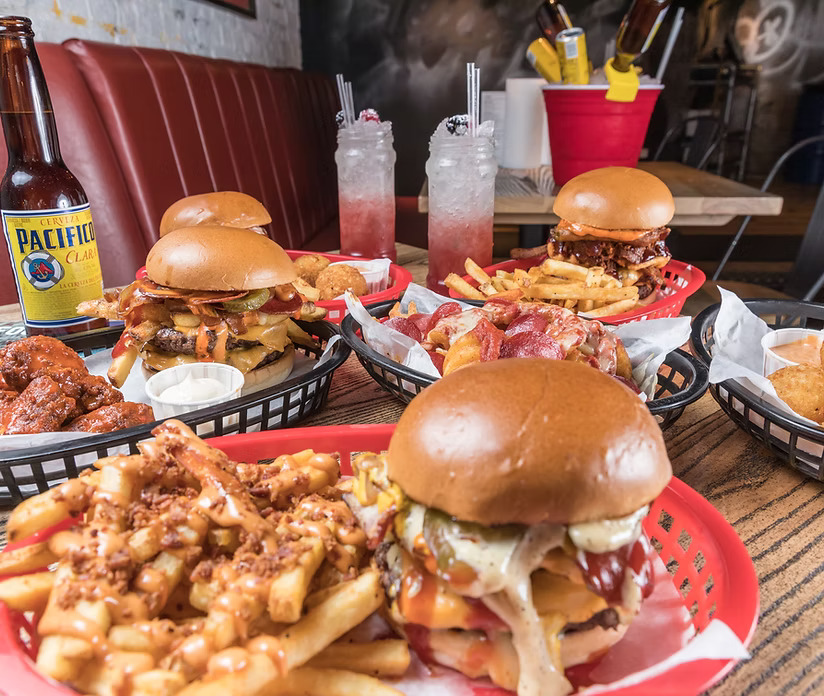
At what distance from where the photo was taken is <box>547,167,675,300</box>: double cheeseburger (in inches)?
88.8

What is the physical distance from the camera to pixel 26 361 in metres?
1.31

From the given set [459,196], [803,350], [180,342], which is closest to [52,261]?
[180,342]

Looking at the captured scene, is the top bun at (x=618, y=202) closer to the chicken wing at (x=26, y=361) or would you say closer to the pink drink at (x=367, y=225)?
the pink drink at (x=367, y=225)

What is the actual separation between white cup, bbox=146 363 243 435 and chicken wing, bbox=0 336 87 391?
16 cm

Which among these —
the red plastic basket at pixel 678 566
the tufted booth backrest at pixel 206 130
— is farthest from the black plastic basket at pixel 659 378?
the tufted booth backrest at pixel 206 130

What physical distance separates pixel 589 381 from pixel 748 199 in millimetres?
3208

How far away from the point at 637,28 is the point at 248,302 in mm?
2414

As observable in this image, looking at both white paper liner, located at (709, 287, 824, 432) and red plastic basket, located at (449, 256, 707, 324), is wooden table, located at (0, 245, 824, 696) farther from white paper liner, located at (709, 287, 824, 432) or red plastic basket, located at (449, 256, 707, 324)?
red plastic basket, located at (449, 256, 707, 324)

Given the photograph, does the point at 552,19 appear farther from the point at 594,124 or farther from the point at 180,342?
the point at 180,342

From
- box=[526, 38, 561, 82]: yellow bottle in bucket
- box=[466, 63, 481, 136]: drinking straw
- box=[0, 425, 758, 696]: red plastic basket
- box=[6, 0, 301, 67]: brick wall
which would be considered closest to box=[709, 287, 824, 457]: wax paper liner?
box=[0, 425, 758, 696]: red plastic basket

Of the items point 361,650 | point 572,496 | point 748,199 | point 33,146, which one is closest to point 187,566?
point 361,650

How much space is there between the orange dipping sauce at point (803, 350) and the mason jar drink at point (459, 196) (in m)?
1.29

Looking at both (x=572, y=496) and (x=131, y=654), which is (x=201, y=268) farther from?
(x=572, y=496)

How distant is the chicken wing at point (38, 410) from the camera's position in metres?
1.17
